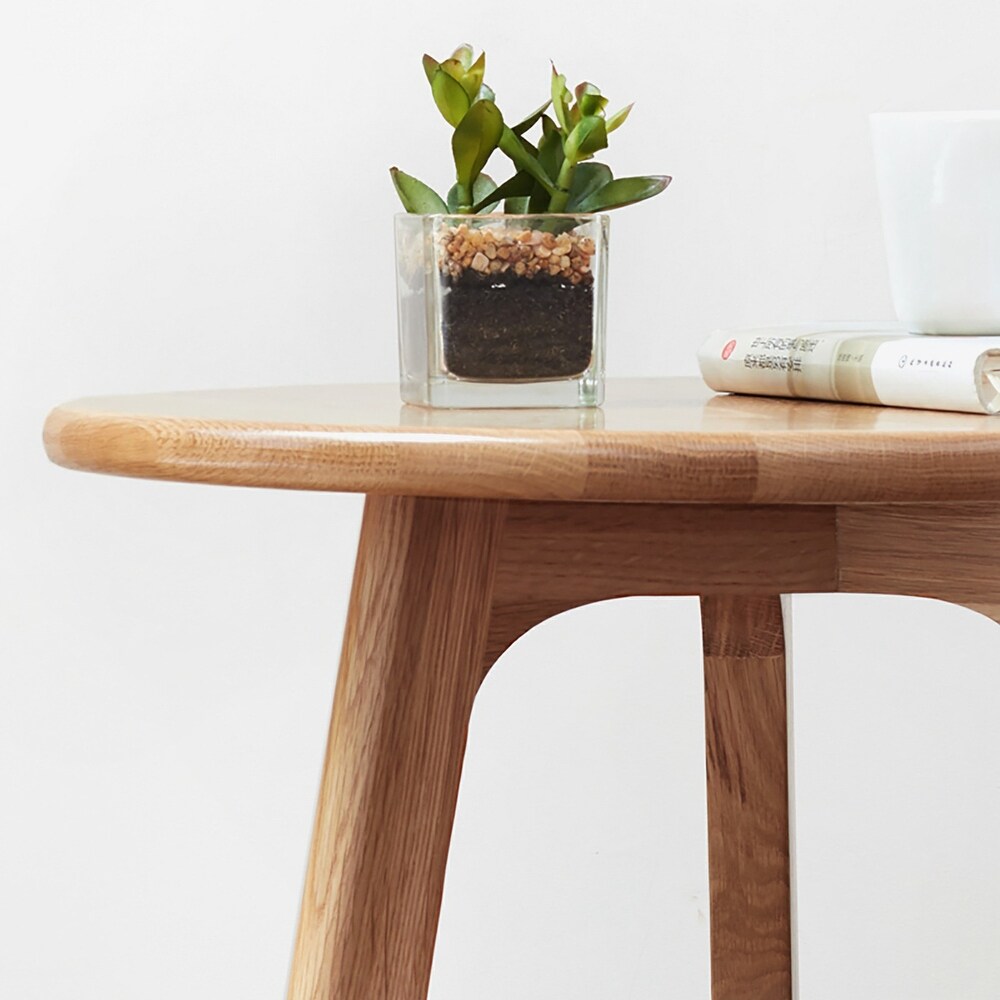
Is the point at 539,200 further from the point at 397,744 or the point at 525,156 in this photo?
the point at 397,744

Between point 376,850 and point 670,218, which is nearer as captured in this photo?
point 376,850

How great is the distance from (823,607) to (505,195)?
0.71m

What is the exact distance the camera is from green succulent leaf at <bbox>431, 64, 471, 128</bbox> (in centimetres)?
62

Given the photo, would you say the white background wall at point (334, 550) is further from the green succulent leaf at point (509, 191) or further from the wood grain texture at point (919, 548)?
the wood grain texture at point (919, 548)

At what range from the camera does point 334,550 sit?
1.26 metres

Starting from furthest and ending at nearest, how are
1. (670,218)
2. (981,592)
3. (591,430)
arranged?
(670,218) < (981,592) < (591,430)

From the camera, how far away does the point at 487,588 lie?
576 mm

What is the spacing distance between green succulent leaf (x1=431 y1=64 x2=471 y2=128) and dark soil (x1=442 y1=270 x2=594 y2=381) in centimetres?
6

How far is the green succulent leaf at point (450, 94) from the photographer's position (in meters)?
0.62

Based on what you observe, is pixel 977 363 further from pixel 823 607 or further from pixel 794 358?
pixel 823 607

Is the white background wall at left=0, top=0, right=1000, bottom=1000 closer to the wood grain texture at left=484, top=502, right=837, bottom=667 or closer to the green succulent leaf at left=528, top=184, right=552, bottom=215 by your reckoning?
the green succulent leaf at left=528, top=184, right=552, bottom=215

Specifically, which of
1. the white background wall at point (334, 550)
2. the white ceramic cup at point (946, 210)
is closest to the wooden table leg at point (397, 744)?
the white ceramic cup at point (946, 210)

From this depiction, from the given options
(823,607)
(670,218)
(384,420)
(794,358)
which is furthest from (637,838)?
(384,420)

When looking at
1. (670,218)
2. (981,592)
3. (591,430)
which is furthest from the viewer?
(670,218)
